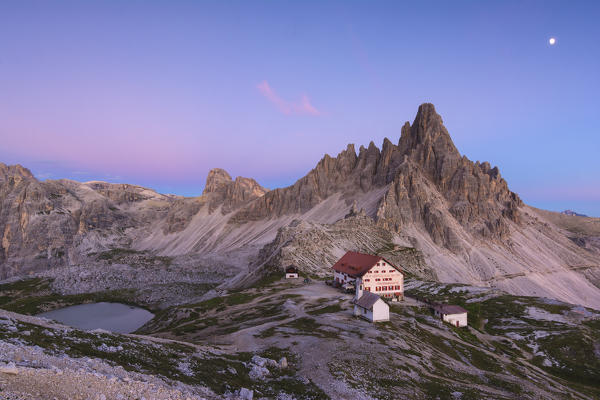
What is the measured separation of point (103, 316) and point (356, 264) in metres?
80.6

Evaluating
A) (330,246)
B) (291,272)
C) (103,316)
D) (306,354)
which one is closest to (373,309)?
(306,354)

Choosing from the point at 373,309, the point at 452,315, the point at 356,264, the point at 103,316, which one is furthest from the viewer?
the point at 103,316

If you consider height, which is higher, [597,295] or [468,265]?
[468,265]

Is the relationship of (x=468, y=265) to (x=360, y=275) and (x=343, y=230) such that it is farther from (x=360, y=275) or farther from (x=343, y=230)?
(x=360, y=275)

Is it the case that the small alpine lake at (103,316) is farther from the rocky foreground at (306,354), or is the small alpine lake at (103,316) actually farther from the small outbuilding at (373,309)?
the small outbuilding at (373,309)

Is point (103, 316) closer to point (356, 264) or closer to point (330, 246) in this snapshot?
point (330, 246)

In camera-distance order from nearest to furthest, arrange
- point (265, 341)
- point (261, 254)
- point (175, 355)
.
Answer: point (175, 355), point (265, 341), point (261, 254)

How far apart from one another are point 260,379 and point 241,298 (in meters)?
48.4

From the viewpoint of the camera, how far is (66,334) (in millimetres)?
25172

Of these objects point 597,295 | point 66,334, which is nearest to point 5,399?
point 66,334

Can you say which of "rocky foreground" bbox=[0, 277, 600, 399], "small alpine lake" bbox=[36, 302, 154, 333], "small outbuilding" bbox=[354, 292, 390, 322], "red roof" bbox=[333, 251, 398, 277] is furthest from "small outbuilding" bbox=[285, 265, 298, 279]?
"small alpine lake" bbox=[36, 302, 154, 333]

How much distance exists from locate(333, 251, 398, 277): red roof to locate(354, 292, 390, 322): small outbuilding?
60.8ft

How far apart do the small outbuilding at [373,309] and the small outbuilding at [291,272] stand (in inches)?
1653

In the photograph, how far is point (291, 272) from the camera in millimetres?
96500
